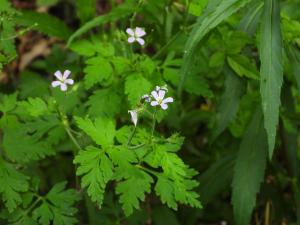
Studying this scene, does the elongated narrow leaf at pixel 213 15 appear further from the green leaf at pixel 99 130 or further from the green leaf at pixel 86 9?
the green leaf at pixel 86 9

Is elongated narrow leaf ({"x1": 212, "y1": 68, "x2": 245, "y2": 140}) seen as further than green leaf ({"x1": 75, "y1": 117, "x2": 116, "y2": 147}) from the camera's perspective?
Yes

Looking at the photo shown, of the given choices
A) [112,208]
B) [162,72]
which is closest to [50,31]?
[162,72]

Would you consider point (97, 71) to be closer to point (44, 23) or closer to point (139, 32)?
point (139, 32)

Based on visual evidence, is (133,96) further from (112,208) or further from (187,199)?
(112,208)

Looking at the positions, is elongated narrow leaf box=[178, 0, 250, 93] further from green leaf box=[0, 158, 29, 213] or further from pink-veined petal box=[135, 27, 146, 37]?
green leaf box=[0, 158, 29, 213]

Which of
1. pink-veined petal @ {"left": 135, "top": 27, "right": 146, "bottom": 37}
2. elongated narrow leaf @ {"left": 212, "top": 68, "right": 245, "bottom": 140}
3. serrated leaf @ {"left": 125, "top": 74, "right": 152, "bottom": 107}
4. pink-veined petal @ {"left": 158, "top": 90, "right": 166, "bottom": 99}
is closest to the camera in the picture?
pink-veined petal @ {"left": 158, "top": 90, "right": 166, "bottom": 99}

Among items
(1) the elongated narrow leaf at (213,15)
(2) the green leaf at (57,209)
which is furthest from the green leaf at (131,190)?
(1) the elongated narrow leaf at (213,15)

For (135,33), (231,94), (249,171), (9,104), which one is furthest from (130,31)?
(249,171)

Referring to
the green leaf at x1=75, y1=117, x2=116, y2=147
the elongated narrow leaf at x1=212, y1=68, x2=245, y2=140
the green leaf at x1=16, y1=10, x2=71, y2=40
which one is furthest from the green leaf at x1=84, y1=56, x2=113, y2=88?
the green leaf at x1=16, y1=10, x2=71, y2=40
